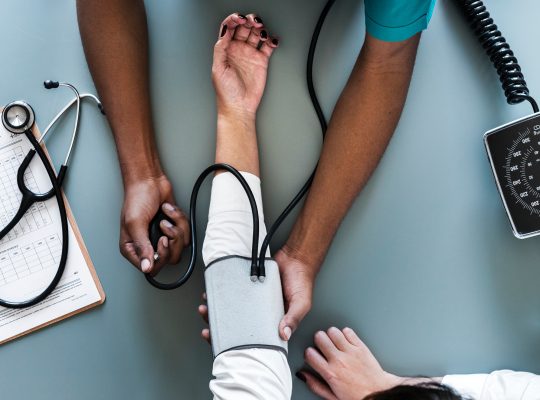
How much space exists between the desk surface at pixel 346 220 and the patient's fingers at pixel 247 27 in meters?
0.05

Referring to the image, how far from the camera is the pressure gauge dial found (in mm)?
989

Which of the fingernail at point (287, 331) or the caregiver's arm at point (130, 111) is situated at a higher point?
the caregiver's arm at point (130, 111)

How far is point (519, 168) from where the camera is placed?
3.00ft

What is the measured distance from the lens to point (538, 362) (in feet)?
3.19

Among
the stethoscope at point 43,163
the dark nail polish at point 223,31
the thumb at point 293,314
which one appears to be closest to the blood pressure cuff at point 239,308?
the thumb at point 293,314

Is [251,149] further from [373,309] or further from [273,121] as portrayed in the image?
[373,309]

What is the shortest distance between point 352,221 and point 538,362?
0.46 metres

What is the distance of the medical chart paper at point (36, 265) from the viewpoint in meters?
0.99

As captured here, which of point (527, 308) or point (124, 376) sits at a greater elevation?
point (527, 308)

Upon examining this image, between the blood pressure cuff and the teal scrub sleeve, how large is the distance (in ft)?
1.47

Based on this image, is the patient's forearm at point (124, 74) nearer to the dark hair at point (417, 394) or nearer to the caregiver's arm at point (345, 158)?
the caregiver's arm at point (345, 158)

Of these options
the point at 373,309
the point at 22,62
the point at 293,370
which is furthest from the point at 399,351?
the point at 22,62

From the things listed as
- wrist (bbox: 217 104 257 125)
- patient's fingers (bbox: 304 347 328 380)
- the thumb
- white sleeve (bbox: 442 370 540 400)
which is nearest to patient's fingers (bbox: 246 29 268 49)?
wrist (bbox: 217 104 257 125)

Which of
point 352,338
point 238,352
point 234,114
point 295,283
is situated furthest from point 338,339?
point 234,114
